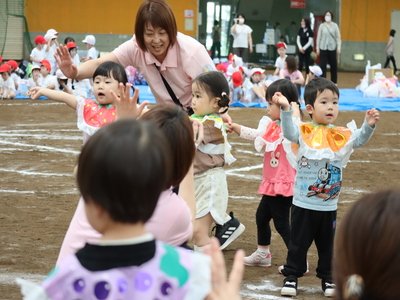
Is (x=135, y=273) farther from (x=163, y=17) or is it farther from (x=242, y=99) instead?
(x=242, y=99)

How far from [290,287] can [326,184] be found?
32.1 inches

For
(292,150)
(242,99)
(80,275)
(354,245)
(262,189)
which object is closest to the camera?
(354,245)

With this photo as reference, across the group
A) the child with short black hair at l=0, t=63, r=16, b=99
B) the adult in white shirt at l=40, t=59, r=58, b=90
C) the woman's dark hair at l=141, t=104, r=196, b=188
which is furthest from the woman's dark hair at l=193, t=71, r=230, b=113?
the child with short black hair at l=0, t=63, r=16, b=99

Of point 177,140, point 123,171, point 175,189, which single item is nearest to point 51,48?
point 175,189

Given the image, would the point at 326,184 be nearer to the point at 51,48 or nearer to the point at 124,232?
the point at 124,232

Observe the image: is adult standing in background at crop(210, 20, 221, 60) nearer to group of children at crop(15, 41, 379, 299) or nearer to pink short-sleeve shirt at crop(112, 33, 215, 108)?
group of children at crop(15, 41, 379, 299)

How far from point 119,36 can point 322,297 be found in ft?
103

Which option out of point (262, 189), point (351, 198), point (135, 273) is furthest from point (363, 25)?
point (135, 273)

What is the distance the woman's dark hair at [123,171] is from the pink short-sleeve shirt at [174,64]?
3.95 meters

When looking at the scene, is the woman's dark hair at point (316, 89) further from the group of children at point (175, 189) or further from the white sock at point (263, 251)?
the white sock at point (263, 251)

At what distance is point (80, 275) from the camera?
2986 mm

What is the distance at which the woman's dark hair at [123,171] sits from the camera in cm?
282

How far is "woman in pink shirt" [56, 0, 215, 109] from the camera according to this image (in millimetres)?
6605

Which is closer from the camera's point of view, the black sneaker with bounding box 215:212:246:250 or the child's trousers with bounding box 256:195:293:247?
the child's trousers with bounding box 256:195:293:247
